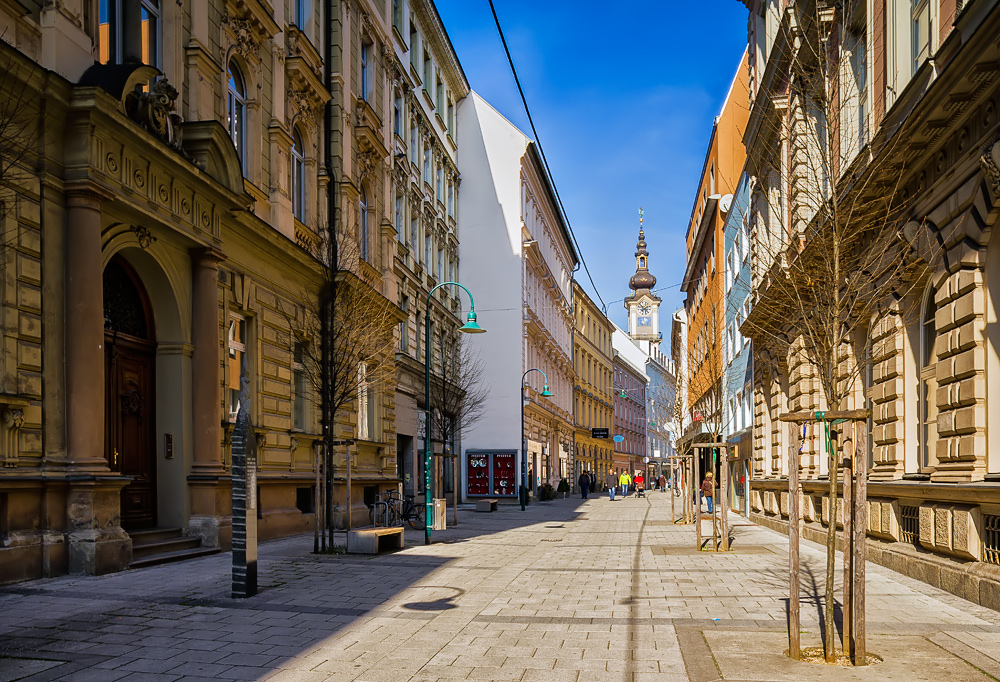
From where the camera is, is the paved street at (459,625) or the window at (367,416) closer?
the paved street at (459,625)

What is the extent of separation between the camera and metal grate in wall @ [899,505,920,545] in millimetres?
13031

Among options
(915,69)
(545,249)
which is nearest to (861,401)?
(915,69)

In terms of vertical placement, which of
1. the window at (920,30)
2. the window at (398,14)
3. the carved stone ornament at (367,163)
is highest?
the window at (398,14)

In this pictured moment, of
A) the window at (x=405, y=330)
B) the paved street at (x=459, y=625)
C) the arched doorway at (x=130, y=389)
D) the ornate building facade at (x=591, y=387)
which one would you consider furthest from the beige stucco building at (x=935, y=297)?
the ornate building facade at (x=591, y=387)

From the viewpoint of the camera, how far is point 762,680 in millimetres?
6676

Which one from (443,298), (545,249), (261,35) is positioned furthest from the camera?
(545,249)

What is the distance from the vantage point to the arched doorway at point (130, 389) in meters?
14.4

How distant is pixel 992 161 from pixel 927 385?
13.5 feet

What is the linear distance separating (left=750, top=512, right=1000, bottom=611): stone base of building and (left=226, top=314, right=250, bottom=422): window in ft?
35.9

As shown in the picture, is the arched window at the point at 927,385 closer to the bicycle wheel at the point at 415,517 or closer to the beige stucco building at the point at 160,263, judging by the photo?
the beige stucco building at the point at 160,263

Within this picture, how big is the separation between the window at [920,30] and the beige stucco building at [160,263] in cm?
985

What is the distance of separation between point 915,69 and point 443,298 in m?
25.6

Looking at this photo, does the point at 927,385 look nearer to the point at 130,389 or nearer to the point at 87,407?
the point at 87,407

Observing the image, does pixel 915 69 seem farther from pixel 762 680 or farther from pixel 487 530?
pixel 487 530
